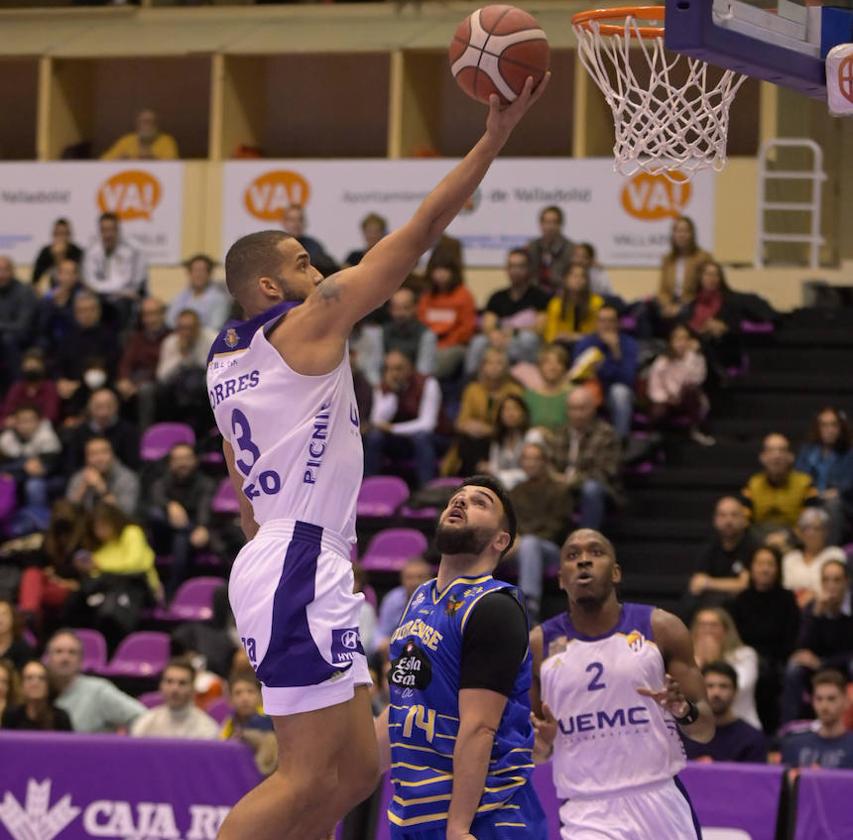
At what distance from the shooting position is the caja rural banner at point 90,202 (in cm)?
1897

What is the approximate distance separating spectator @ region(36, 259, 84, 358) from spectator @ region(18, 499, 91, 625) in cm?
282

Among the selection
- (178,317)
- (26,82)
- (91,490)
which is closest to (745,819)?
(91,490)

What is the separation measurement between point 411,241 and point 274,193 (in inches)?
528

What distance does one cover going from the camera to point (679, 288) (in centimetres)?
1478

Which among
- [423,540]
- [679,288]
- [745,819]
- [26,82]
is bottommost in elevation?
[745,819]

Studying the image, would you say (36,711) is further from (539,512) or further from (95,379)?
(95,379)

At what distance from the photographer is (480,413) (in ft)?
44.8

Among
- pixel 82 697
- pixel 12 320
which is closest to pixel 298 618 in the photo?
pixel 82 697

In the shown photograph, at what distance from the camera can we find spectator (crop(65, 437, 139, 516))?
13.8 metres

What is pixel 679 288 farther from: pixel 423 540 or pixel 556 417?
pixel 423 540

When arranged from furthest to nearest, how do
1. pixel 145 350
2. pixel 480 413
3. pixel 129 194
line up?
pixel 129 194 < pixel 145 350 < pixel 480 413

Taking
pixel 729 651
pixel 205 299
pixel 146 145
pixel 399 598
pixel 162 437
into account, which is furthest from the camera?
pixel 146 145

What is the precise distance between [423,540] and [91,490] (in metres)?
2.66

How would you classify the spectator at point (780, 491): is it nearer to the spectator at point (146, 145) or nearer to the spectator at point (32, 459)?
the spectator at point (32, 459)
